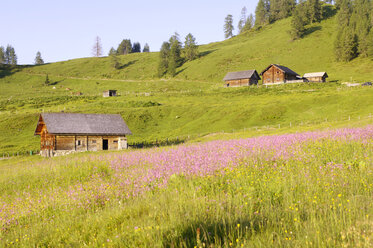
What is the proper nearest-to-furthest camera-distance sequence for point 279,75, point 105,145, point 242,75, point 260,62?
point 105,145
point 279,75
point 242,75
point 260,62

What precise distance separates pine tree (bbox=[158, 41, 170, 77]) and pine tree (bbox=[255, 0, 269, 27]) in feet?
233

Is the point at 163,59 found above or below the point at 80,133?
above

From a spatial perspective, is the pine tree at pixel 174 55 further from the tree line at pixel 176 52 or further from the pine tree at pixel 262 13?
→ the pine tree at pixel 262 13

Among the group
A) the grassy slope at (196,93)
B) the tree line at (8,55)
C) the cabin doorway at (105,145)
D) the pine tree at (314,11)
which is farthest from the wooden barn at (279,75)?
the tree line at (8,55)

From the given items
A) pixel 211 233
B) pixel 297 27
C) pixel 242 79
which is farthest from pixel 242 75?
pixel 211 233

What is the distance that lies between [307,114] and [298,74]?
2159 inches

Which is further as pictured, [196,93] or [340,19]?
[340,19]

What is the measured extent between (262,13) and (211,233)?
205m

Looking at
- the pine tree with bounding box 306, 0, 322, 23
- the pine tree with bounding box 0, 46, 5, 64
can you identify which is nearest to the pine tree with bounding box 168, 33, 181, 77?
the pine tree with bounding box 306, 0, 322, 23

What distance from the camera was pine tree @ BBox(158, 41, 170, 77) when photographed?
141 m

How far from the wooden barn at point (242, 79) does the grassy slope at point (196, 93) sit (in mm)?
4299

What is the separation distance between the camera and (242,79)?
102750mm

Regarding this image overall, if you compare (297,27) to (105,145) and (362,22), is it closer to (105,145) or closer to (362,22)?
(362,22)

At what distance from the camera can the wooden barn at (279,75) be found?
323ft
